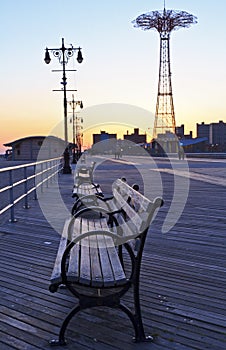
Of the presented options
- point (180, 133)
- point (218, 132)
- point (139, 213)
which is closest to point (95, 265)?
point (139, 213)

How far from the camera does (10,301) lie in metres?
3.99

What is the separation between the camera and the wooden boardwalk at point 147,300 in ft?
10.6

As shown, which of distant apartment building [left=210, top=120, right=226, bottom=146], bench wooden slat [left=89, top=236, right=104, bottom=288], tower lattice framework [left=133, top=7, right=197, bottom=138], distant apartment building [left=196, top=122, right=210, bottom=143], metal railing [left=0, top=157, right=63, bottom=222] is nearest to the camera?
bench wooden slat [left=89, top=236, right=104, bottom=288]

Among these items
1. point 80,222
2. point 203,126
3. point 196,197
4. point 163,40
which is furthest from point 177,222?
point 203,126

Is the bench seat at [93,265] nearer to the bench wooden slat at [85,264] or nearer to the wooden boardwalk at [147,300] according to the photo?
the bench wooden slat at [85,264]

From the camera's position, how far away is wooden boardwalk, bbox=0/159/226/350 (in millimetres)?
3238

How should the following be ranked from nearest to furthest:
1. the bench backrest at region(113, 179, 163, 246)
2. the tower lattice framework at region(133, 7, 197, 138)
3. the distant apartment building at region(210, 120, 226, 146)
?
the bench backrest at region(113, 179, 163, 246), the tower lattice framework at region(133, 7, 197, 138), the distant apartment building at region(210, 120, 226, 146)

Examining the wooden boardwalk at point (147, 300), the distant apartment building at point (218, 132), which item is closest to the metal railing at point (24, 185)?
the wooden boardwalk at point (147, 300)

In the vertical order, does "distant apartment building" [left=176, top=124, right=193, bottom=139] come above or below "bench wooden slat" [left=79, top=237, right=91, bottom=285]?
above

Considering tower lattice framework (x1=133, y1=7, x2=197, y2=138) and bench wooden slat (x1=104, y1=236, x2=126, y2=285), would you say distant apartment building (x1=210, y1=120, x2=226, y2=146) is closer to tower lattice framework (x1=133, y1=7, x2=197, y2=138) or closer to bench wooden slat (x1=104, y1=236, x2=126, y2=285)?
tower lattice framework (x1=133, y1=7, x2=197, y2=138)

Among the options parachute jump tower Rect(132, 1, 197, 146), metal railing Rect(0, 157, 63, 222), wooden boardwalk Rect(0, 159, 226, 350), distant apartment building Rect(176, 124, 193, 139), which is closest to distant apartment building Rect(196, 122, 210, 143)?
distant apartment building Rect(176, 124, 193, 139)

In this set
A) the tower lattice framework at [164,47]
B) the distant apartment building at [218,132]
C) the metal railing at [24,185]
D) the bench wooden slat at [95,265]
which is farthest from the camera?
the distant apartment building at [218,132]

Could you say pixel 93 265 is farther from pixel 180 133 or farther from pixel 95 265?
pixel 180 133

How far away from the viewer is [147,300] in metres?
3.98
